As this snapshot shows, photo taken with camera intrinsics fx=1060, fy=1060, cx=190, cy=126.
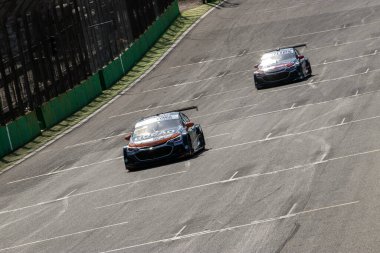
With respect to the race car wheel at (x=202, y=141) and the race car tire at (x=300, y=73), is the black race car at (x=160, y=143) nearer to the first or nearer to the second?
the race car wheel at (x=202, y=141)

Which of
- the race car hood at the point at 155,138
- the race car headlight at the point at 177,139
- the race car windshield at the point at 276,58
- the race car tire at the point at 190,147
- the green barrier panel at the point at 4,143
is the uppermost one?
the race car hood at the point at 155,138

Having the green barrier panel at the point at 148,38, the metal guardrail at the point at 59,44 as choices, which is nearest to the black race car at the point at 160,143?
the metal guardrail at the point at 59,44

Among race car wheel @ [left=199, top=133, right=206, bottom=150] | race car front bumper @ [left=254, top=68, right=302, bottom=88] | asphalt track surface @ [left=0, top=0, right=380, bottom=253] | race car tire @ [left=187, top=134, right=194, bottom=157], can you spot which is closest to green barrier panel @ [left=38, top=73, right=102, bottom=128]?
asphalt track surface @ [left=0, top=0, right=380, bottom=253]

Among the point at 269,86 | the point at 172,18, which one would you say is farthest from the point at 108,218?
the point at 172,18

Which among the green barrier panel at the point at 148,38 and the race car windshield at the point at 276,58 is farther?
the green barrier panel at the point at 148,38

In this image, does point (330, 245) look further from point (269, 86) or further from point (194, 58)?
point (194, 58)

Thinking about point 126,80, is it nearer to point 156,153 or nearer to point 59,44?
point 59,44

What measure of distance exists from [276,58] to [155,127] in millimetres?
16848

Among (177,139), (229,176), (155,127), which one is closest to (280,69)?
(155,127)

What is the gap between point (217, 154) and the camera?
3173 centimetres

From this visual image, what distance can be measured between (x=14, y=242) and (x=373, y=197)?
7776 mm

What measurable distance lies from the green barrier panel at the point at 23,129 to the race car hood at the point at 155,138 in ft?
41.3

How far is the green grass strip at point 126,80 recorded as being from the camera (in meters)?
42.3

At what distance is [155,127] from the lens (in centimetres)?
3155
